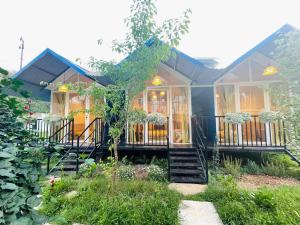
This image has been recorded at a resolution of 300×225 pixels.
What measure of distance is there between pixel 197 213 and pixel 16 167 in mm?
2859

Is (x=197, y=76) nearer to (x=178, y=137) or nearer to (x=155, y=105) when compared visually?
(x=155, y=105)

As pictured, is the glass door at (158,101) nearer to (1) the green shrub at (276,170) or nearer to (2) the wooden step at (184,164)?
(2) the wooden step at (184,164)

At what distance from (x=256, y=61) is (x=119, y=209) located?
688 cm

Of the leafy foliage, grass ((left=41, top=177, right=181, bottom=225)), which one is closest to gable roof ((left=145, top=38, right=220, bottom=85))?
grass ((left=41, top=177, right=181, bottom=225))

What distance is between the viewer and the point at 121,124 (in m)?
3.71

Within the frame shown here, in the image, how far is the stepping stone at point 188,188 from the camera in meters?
3.78

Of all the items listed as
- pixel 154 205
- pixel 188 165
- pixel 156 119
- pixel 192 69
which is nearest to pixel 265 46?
pixel 192 69

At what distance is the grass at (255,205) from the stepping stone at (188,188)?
0.89ft

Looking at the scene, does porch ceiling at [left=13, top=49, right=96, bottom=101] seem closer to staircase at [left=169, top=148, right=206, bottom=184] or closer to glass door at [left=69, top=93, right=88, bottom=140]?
glass door at [left=69, top=93, right=88, bottom=140]

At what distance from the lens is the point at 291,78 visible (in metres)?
2.72

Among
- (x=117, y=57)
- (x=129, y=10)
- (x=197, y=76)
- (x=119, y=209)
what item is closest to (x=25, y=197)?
(x=119, y=209)

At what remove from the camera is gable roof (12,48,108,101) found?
20.4 ft

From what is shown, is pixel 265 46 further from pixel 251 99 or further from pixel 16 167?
pixel 16 167

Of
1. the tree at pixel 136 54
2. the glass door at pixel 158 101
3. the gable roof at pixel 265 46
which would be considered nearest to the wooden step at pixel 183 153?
the glass door at pixel 158 101
